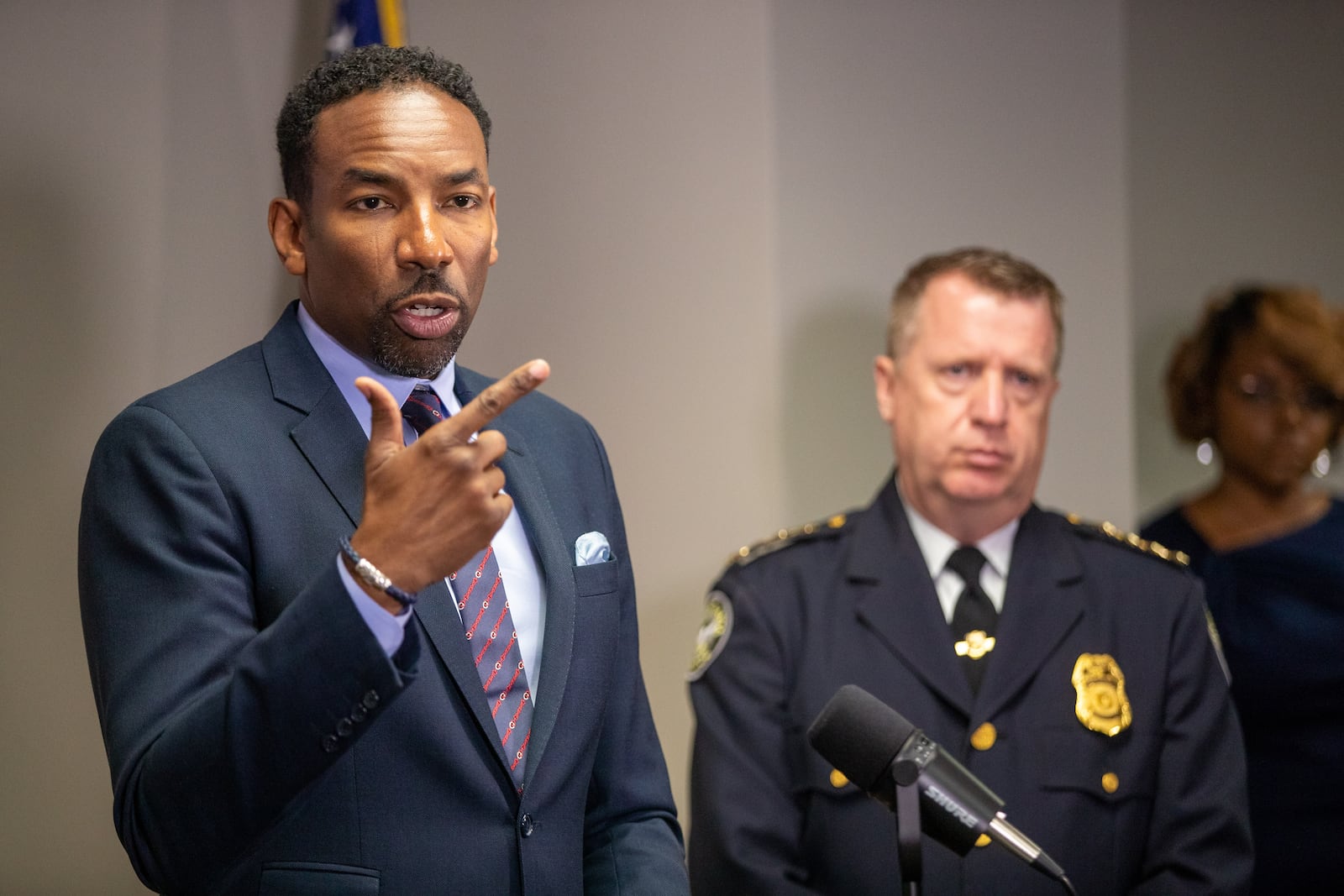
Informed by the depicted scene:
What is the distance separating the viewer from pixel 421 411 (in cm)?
134

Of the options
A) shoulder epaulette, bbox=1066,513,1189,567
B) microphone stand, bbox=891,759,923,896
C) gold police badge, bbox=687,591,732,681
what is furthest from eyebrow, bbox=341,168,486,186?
shoulder epaulette, bbox=1066,513,1189,567

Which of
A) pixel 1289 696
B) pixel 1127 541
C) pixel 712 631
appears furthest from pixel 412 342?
pixel 1289 696

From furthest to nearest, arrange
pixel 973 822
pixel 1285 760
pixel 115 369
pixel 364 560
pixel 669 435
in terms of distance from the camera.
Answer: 1. pixel 1285 760
2. pixel 669 435
3. pixel 115 369
4. pixel 973 822
5. pixel 364 560

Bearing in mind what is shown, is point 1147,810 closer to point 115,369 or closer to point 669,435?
point 669,435

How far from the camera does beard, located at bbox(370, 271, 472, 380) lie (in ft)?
4.18

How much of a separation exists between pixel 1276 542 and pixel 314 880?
2.47 metres

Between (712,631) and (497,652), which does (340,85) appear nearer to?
(497,652)

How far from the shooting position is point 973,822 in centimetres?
134

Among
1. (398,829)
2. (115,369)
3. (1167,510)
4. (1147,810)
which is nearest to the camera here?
(398,829)

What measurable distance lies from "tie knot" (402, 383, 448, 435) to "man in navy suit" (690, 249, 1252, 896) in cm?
91

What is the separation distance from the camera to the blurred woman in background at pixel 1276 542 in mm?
2785

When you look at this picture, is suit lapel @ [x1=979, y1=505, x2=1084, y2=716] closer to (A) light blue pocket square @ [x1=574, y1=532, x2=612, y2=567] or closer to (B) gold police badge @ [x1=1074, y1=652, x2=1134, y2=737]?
(B) gold police badge @ [x1=1074, y1=652, x2=1134, y2=737]

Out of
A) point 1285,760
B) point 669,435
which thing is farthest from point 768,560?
point 1285,760

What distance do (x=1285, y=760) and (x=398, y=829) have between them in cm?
220
